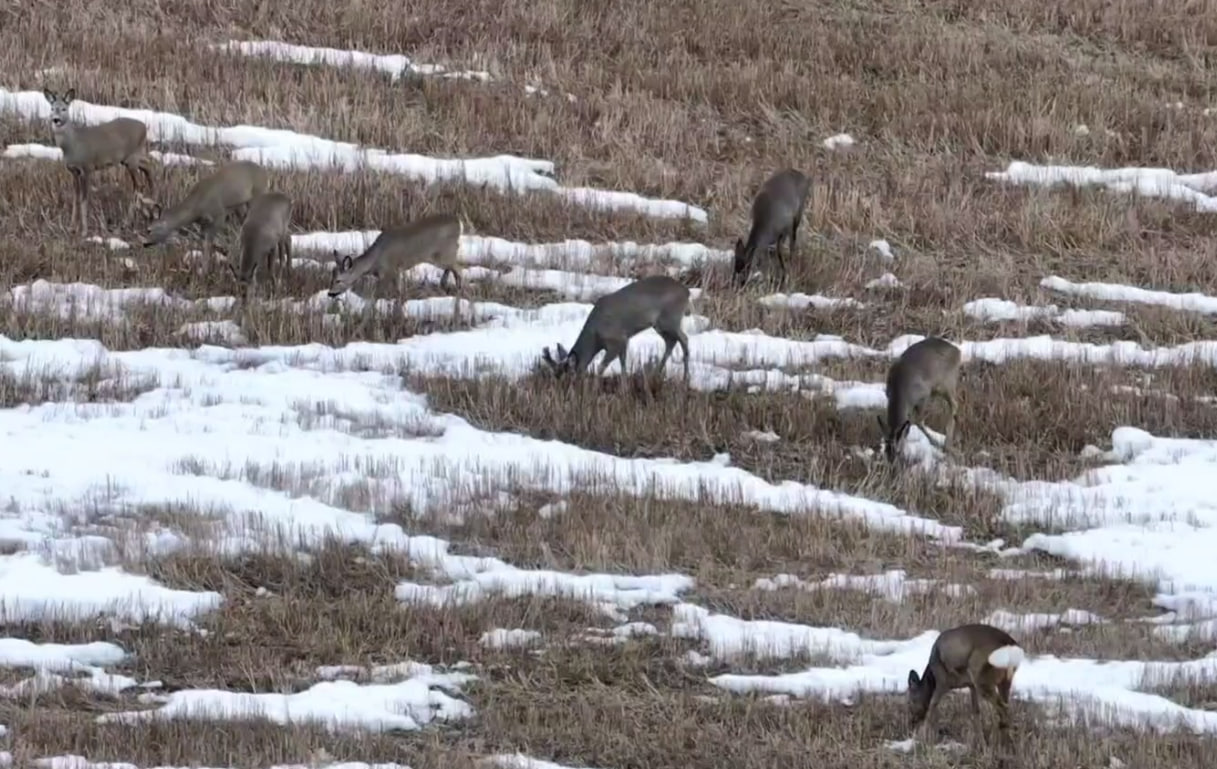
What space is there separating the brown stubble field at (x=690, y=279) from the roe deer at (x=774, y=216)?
0.41 m

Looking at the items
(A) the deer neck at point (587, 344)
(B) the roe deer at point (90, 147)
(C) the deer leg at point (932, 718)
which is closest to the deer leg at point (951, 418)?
(A) the deer neck at point (587, 344)

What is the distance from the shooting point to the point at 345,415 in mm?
13117

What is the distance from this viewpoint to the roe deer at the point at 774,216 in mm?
16234

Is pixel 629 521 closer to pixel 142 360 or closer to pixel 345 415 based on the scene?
pixel 345 415

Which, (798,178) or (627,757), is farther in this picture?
(798,178)

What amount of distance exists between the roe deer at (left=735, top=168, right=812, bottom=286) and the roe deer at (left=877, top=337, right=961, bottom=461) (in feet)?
11.3

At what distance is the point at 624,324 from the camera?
1375 cm

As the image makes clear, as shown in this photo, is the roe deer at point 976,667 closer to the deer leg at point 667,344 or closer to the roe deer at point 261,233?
the deer leg at point 667,344

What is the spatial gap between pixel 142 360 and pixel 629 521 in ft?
15.1

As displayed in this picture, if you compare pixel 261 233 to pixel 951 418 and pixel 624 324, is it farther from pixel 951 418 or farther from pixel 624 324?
pixel 951 418

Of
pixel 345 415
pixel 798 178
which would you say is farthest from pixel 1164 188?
pixel 345 415

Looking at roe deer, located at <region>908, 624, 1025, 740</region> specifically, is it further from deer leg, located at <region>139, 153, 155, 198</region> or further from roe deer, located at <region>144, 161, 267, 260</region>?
deer leg, located at <region>139, 153, 155, 198</region>

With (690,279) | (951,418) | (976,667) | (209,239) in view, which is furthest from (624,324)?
(976,667)

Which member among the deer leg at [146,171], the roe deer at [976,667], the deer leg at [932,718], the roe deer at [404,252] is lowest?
the deer leg at [932,718]
